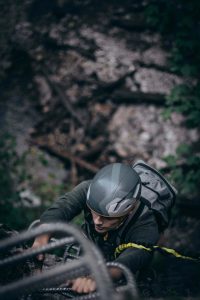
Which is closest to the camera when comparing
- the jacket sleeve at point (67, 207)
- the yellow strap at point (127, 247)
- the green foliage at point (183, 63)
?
the yellow strap at point (127, 247)

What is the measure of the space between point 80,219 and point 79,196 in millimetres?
2480

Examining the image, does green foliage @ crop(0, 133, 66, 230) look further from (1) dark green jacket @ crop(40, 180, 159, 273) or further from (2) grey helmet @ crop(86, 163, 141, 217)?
(2) grey helmet @ crop(86, 163, 141, 217)

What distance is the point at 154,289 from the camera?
13.4 ft

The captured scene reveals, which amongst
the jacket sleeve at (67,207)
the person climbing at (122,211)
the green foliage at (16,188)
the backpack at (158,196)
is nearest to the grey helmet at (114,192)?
the person climbing at (122,211)

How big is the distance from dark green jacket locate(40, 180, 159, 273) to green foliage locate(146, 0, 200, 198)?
2966 mm

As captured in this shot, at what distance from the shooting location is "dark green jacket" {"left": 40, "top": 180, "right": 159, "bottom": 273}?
11.2ft

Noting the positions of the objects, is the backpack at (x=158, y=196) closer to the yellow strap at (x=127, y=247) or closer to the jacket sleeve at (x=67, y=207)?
the yellow strap at (x=127, y=247)

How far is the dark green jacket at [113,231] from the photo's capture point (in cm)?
341

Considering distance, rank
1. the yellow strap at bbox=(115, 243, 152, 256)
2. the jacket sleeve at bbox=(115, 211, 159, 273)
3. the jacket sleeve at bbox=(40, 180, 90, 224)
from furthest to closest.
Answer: the jacket sleeve at bbox=(40, 180, 90, 224) < the yellow strap at bbox=(115, 243, 152, 256) < the jacket sleeve at bbox=(115, 211, 159, 273)

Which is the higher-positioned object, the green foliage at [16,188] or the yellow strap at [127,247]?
the yellow strap at [127,247]

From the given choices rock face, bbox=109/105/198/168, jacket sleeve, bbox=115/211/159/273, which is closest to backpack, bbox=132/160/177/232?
jacket sleeve, bbox=115/211/159/273

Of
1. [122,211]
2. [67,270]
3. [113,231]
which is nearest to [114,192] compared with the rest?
[122,211]

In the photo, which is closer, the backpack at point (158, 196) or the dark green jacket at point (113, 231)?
the dark green jacket at point (113, 231)

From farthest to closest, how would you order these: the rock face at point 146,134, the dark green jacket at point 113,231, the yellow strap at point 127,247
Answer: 1. the rock face at point 146,134
2. the dark green jacket at point 113,231
3. the yellow strap at point 127,247
